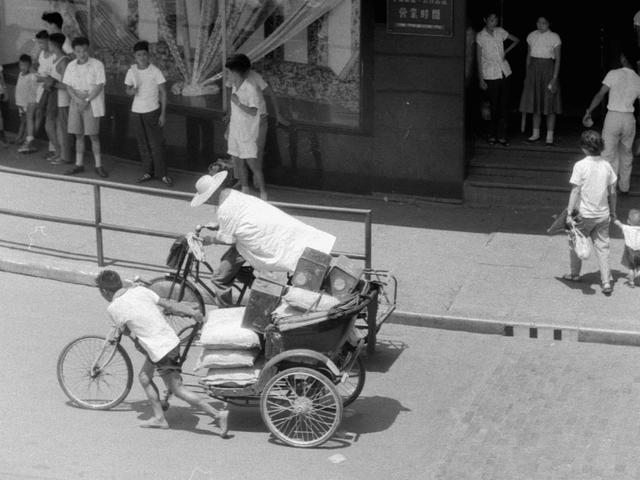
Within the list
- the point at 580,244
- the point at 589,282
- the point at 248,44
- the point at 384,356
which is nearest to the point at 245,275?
the point at 384,356

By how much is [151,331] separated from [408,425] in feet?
6.80

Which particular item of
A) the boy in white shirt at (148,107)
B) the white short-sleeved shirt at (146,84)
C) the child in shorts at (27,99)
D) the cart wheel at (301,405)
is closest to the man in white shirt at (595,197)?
the cart wheel at (301,405)

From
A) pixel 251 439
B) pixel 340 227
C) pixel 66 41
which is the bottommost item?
pixel 251 439

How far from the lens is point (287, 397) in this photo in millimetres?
9391

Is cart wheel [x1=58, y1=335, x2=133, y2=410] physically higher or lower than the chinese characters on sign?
lower

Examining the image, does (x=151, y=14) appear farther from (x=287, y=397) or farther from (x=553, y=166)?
(x=287, y=397)

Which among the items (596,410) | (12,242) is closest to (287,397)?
(596,410)

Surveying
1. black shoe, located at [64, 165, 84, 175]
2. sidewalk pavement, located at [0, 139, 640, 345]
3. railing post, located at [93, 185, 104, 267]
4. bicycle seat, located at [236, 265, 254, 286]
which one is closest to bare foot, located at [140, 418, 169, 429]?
bicycle seat, located at [236, 265, 254, 286]

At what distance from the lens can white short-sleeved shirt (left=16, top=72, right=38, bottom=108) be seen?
17.4m

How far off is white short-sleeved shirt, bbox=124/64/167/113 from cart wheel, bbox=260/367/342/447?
23.8ft

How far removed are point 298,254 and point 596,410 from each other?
2.64m

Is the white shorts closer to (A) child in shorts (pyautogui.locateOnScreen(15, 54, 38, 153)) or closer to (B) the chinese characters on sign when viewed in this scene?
(B) the chinese characters on sign

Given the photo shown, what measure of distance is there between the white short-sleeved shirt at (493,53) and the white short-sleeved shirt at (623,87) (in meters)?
1.66

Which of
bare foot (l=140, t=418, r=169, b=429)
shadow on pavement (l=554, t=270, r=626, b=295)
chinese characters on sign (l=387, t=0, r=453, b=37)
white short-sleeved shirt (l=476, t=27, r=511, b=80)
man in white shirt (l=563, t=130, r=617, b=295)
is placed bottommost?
bare foot (l=140, t=418, r=169, b=429)
